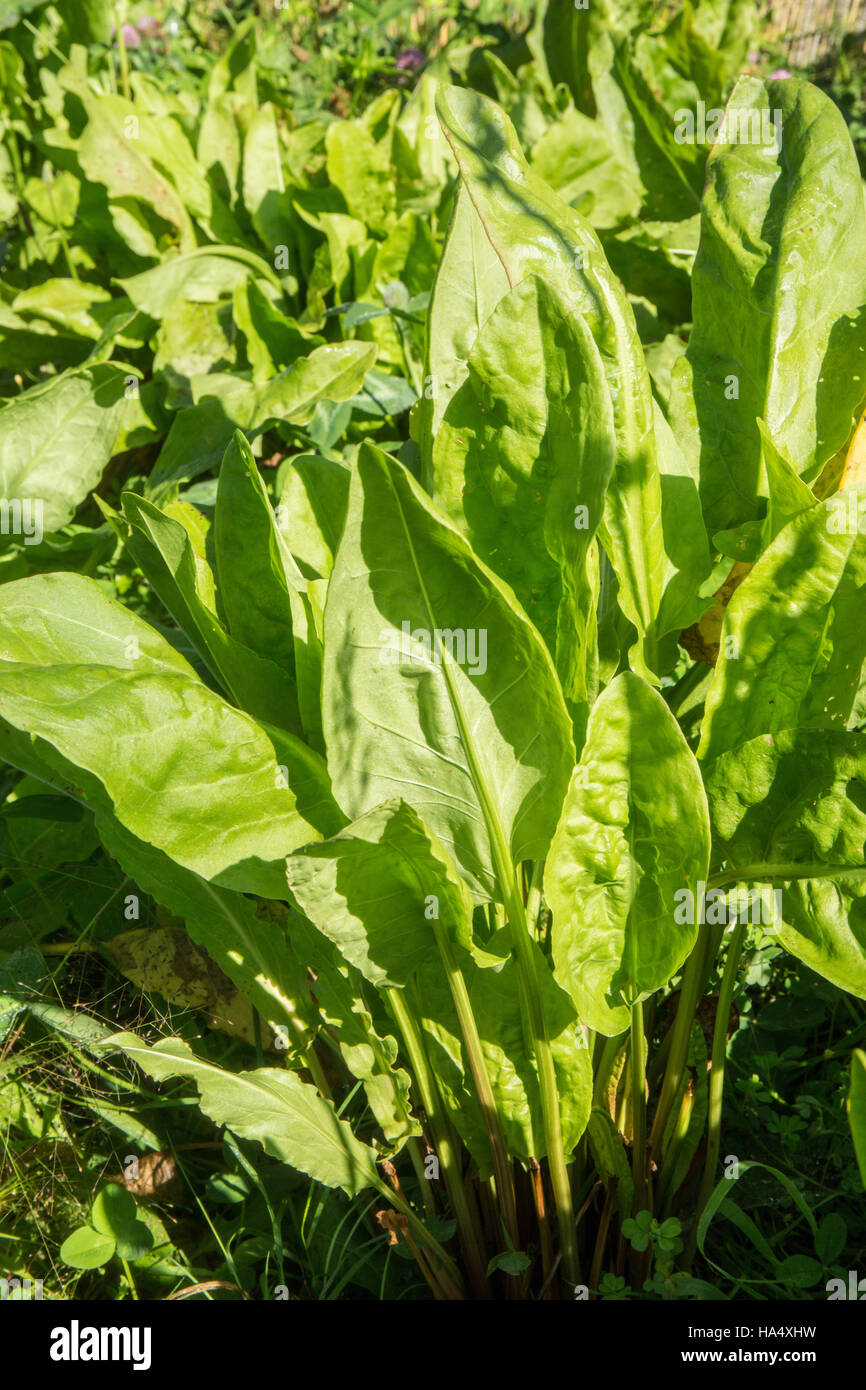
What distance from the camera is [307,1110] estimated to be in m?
1.15

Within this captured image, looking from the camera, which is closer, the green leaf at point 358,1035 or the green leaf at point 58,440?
the green leaf at point 358,1035

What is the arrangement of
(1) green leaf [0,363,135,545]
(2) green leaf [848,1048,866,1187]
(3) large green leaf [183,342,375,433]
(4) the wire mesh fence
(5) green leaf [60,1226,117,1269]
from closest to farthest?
(2) green leaf [848,1048,866,1187] → (5) green leaf [60,1226,117,1269] → (1) green leaf [0,363,135,545] → (3) large green leaf [183,342,375,433] → (4) the wire mesh fence

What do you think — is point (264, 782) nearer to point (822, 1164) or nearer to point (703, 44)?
point (822, 1164)

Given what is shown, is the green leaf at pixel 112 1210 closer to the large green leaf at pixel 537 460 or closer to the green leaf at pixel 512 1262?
the green leaf at pixel 512 1262

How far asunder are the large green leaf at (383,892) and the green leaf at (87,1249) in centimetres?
53

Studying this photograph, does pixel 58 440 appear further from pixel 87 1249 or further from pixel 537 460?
pixel 87 1249

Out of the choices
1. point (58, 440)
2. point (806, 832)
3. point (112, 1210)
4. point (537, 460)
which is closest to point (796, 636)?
point (806, 832)

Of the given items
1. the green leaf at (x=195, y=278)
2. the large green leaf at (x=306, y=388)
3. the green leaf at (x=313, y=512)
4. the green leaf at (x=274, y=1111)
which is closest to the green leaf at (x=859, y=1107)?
the green leaf at (x=274, y=1111)

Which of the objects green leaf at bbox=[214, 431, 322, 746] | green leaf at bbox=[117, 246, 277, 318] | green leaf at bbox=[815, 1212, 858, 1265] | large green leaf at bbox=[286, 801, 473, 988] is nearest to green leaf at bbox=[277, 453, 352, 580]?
green leaf at bbox=[214, 431, 322, 746]

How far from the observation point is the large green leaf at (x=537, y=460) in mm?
1007

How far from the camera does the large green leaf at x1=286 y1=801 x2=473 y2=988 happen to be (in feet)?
3.15

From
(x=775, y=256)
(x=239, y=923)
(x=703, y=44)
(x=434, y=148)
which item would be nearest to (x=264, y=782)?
(x=239, y=923)

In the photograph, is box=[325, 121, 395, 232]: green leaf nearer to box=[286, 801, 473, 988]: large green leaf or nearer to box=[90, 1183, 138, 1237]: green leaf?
box=[286, 801, 473, 988]: large green leaf

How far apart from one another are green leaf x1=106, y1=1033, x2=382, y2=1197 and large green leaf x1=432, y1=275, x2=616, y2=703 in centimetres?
49
